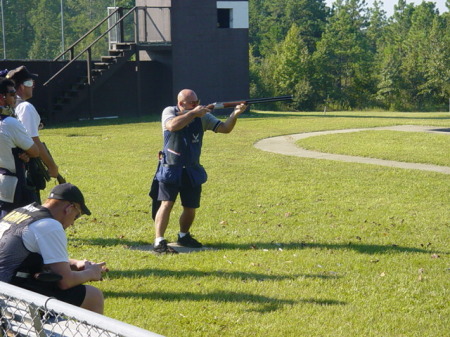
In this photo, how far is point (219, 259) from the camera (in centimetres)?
816

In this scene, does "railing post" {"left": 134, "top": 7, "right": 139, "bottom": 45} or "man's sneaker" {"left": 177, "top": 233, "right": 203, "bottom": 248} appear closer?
"man's sneaker" {"left": 177, "top": 233, "right": 203, "bottom": 248}

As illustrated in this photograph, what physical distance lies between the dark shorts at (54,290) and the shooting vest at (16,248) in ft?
0.27

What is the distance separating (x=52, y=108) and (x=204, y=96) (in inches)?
291

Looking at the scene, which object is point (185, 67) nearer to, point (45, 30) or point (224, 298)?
point (45, 30)

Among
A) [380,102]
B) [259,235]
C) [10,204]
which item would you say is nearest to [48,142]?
[259,235]

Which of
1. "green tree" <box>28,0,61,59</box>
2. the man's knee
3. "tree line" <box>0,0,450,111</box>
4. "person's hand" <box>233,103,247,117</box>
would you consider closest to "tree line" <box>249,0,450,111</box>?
"tree line" <box>0,0,450,111</box>

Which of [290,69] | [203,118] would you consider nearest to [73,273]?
[203,118]

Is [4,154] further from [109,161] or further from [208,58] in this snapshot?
[208,58]

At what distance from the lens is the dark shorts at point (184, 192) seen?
860 cm

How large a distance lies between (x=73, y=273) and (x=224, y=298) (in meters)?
2.26

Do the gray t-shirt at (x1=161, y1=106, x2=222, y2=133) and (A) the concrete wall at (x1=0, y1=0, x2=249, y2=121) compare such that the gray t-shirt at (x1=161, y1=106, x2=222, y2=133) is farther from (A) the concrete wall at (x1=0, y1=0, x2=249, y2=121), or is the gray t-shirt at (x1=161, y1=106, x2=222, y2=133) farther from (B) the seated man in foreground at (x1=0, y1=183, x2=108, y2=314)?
(A) the concrete wall at (x1=0, y1=0, x2=249, y2=121)

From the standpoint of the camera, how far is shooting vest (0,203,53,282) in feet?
15.0

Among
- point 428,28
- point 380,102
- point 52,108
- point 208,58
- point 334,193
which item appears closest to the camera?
point 334,193

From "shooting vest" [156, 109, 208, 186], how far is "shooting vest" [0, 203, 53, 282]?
395cm
